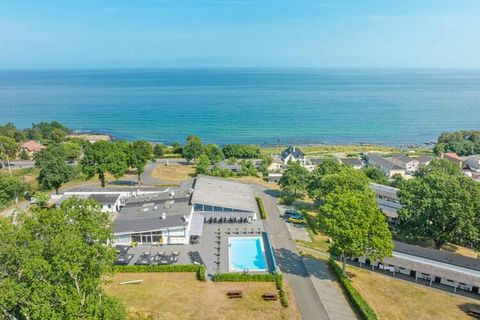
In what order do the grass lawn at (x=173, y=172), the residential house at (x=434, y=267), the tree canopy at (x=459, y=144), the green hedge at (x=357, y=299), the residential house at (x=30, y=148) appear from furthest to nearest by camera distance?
the tree canopy at (x=459, y=144), the residential house at (x=30, y=148), the grass lawn at (x=173, y=172), the residential house at (x=434, y=267), the green hedge at (x=357, y=299)

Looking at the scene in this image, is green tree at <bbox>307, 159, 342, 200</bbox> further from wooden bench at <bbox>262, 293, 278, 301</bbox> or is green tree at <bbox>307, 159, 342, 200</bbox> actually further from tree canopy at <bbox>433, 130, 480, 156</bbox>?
tree canopy at <bbox>433, 130, 480, 156</bbox>

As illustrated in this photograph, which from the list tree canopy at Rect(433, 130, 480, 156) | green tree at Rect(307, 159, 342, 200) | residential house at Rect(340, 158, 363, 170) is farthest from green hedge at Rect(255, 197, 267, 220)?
tree canopy at Rect(433, 130, 480, 156)

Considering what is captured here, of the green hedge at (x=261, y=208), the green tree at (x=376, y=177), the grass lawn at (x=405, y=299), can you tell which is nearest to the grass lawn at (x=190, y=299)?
the grass lawn at (x=405, y=299)

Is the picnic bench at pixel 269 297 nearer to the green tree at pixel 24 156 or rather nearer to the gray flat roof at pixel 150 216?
the gray flat roof at pixel 150 216

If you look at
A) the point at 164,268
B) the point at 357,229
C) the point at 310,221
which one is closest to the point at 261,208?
the point at 310,221

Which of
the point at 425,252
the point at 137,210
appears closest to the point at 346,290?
the point at 425,252

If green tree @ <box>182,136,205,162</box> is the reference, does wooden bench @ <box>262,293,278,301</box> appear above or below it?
below
